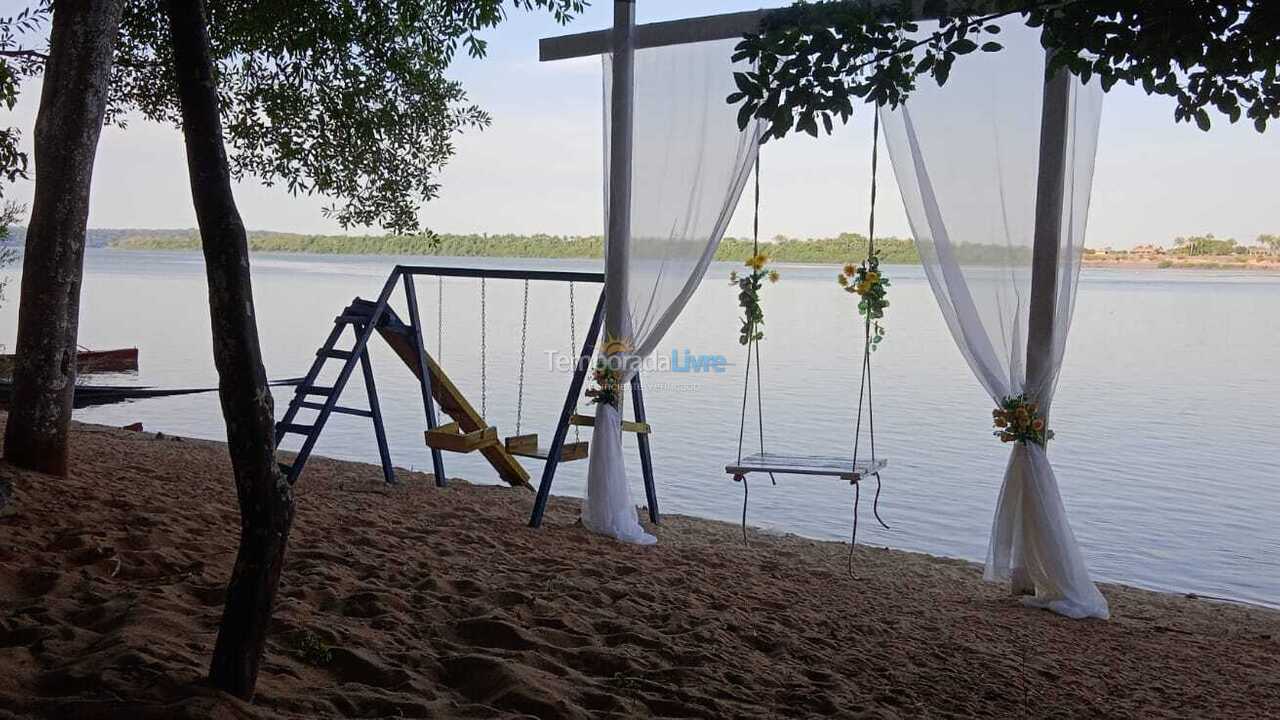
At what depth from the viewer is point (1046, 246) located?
4395 mm

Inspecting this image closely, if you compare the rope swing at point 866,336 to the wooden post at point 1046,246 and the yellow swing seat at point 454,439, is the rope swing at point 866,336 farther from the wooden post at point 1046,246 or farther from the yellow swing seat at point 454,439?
the yellow swing seat at point 454,439

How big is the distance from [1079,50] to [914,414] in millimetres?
8748

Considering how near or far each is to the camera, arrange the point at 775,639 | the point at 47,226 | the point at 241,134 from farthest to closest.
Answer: the point at 241,134
the point at 47,226
the point at 775,639

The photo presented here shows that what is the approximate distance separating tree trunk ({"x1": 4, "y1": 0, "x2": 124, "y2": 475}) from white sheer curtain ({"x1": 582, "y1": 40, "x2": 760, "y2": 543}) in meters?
2.31

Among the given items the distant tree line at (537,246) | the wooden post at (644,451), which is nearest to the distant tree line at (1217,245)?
the distant tree line at (537,246)

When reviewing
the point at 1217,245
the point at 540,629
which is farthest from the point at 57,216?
the point at 1217,245

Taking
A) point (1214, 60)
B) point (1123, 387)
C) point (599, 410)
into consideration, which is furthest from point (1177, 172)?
point (1214, 60)

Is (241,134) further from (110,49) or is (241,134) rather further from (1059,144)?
(1059,144)

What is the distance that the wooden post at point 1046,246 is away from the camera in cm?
434

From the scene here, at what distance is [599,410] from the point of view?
5.23m

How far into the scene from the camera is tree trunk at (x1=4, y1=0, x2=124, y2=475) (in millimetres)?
4637

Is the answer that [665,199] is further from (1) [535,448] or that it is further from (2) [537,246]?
(2) [537,246]

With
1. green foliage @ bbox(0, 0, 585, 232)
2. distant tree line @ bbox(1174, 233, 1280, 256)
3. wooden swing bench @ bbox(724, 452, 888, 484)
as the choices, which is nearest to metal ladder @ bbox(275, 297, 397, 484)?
green foliage @ bbox(0, 0, 585, 232)

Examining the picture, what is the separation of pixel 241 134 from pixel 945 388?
9.04 meters
